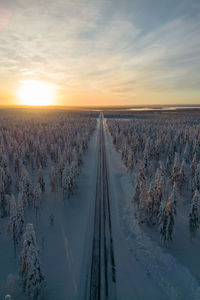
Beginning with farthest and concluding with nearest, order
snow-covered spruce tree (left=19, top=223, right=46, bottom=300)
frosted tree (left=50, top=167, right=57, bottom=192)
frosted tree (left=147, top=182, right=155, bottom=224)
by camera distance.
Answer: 1. frosted tree (left=50, top=167, right=57, bottom=192)
2. frosted tree (left=147, top=182, right=155, bottom=224)
3. snow-covered spruce tree (left=19, top=223, right=46, bottom=300)

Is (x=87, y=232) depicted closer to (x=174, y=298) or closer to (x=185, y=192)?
(x=174, y=298)

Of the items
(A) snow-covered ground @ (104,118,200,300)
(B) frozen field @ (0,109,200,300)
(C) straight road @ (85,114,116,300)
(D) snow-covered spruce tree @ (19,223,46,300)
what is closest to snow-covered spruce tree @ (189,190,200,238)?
(B) frozen field @ (0,109,200,300)

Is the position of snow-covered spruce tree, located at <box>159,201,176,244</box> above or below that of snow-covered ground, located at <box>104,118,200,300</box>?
above

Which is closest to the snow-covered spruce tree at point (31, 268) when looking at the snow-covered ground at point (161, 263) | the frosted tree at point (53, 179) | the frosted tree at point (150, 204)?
the snow-covered ground at point (161, 263)

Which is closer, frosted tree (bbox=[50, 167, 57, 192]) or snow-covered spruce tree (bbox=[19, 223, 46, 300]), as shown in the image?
snow-covered spruce tree (bbox=[19, 223, 46, 300])

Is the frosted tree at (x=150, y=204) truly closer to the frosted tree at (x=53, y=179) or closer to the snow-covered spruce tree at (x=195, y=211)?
the snow-covered spruce tree at (x=195, y=211)

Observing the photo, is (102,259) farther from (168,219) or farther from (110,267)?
(168,219)

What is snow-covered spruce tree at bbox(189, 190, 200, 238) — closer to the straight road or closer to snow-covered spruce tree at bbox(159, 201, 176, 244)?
snow-covered spruce tree at bbox(159, 201, 176, 244)

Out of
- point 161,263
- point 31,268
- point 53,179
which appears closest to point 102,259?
point 161,263

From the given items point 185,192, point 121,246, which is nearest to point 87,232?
point 121,246
